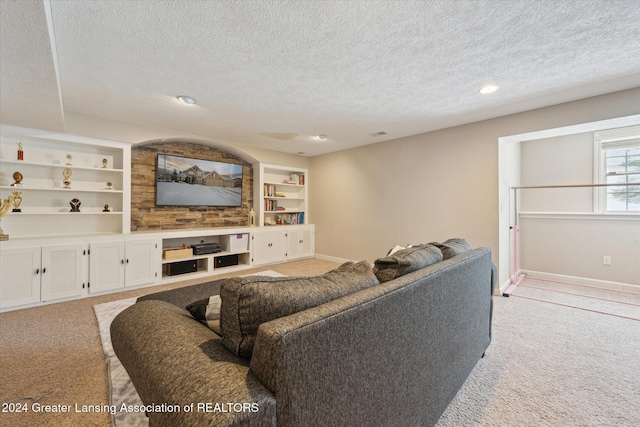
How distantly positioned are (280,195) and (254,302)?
16.0 ft

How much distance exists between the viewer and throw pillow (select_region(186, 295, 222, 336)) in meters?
1.08

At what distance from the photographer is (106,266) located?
3350 mm

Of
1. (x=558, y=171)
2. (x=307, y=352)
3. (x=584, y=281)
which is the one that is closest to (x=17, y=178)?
(x=307, y=352)

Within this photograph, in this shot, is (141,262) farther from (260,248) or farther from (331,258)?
(331,258)

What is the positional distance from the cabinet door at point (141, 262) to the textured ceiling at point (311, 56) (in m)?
1.63

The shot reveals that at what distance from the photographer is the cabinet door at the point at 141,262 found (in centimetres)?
351

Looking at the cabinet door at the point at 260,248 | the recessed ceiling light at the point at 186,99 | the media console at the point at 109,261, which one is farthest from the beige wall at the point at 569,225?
the recessed ceiling light at the point at 186,99

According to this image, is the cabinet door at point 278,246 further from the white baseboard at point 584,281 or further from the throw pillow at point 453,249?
the white baseboard at point 584,281

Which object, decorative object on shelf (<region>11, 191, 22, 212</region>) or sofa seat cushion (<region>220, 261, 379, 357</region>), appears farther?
decorative object on shelf (<region>11, 191, 22, 212</region>)

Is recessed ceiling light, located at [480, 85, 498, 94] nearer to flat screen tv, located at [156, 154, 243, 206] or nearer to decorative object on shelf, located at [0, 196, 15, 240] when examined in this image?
flat screen tv, located at [156, 154, 243, 206]

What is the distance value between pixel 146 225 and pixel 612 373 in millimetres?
5299

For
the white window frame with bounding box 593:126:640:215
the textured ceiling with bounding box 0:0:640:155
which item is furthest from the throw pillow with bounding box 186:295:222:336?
the white window frame with bounding box 593:126:640:215

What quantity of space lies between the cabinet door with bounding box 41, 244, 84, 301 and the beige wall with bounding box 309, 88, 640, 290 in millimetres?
3887

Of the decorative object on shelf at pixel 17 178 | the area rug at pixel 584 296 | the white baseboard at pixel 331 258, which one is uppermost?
the decorative object on shelf at pixel 17 178
